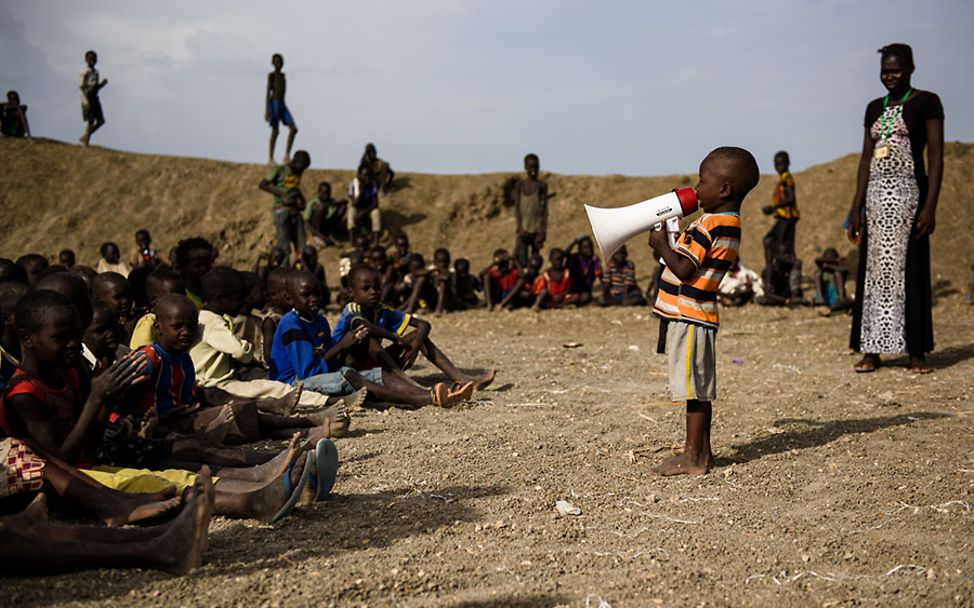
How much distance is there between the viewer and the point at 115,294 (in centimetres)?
527

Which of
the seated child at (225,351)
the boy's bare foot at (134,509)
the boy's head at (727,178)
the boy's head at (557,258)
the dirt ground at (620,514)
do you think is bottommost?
the dirt ground at (620,514)

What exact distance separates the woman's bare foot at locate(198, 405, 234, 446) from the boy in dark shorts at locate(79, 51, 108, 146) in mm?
16477

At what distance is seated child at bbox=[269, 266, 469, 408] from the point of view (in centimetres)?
588

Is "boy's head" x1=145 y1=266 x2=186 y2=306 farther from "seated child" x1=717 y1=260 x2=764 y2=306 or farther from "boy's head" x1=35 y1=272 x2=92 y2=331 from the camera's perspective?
"seated child" x1=717 y1=260 x2=764 y2=306

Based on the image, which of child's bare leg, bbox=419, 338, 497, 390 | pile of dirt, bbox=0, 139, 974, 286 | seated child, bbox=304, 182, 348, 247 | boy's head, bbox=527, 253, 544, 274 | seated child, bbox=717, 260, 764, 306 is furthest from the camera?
pile of dirt, bbox=0, 139, 974, 286

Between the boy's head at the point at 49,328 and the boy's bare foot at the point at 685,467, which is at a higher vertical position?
the boy's head at the point at 49,328

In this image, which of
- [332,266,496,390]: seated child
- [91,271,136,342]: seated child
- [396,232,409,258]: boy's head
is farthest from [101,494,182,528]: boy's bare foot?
[396,232,409,258]: boy's head

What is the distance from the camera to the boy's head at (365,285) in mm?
6383

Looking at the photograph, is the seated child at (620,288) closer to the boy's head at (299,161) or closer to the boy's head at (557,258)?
the boy's head at (557,258)

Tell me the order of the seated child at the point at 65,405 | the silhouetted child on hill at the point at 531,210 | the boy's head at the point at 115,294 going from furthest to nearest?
the silhouetted child on hill at the point at 531,210 → the boy's head at the point at 115,294 → the seated child at the point at 65,405

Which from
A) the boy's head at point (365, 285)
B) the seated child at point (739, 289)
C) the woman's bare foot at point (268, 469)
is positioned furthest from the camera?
the seated child at point (739, 289)

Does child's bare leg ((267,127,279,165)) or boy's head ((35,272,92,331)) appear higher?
child's bare leg ((267,127,279,165))

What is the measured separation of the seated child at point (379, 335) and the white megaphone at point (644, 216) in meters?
1.95

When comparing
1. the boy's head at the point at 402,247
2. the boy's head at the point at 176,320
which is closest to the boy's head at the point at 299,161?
the boy's head at the point at 402,247
